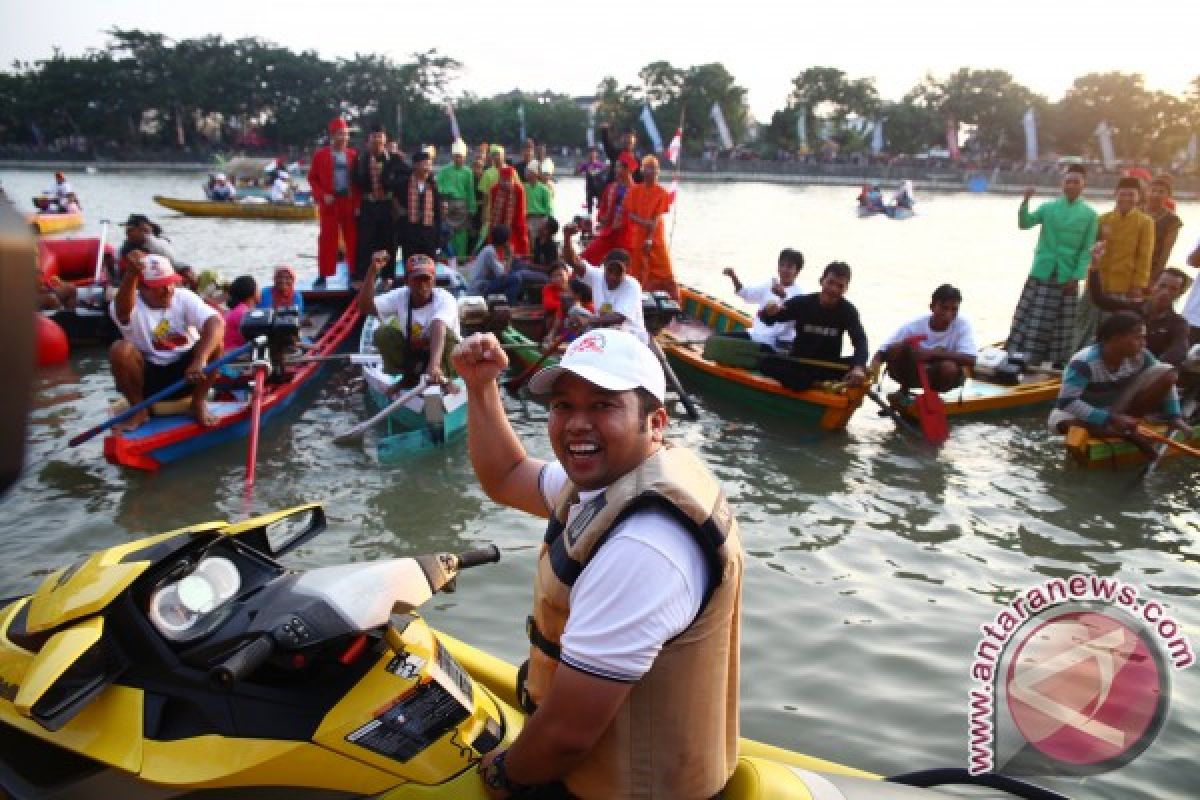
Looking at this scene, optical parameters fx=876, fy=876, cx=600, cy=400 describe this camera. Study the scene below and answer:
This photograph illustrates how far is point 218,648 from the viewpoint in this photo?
2268 millimetres

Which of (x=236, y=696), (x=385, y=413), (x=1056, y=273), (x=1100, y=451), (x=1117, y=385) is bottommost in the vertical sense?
(x=1100, y=451)

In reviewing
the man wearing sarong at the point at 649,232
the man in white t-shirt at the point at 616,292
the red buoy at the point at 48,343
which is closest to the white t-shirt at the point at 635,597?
the red buoy at the point at 48,343

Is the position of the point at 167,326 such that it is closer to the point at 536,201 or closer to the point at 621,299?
the point at 621,299

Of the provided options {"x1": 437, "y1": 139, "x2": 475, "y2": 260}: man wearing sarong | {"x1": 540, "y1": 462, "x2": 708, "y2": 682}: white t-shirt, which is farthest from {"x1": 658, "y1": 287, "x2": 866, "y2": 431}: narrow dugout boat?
{"x1": 540, "y1": 462, "x2": 708, "y2": 682}: white t-shirt

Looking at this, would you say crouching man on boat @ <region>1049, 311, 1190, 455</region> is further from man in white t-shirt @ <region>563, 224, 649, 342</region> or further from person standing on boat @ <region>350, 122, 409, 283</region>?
person standing on boat @ <region>350, 122, 409, 283</region>

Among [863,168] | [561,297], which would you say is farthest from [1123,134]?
[561,297]

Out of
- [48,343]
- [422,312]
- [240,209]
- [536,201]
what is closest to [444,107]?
[240,209]

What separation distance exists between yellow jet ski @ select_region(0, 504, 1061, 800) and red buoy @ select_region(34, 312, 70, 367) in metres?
1.16

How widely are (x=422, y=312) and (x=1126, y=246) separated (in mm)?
7738

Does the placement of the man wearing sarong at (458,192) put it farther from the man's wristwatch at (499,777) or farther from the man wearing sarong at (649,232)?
the man's wristwatch at (499,777)

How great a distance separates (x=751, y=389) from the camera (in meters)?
8.85

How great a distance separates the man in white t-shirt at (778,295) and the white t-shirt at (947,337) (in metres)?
1.14

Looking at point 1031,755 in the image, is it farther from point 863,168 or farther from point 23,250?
point 863,168

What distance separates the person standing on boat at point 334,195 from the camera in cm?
1184
